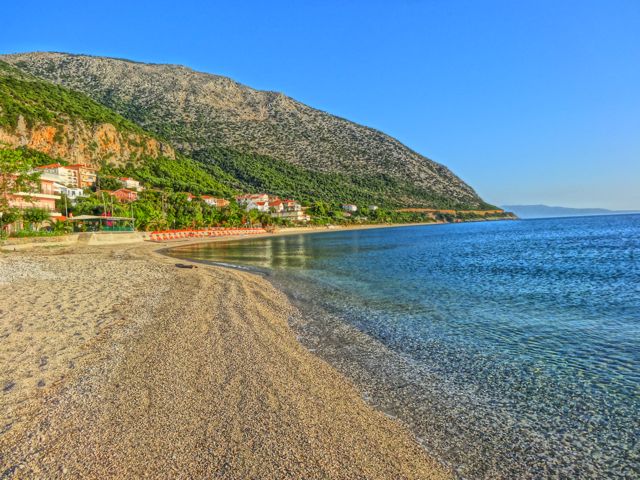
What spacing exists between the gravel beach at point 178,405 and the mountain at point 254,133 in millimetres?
116908

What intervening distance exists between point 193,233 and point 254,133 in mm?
84805

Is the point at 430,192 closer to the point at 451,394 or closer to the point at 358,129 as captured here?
the point at 358,129

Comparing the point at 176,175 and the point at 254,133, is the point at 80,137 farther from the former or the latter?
the point at 254,133

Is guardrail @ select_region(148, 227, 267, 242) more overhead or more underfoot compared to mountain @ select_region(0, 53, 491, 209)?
more underfoot

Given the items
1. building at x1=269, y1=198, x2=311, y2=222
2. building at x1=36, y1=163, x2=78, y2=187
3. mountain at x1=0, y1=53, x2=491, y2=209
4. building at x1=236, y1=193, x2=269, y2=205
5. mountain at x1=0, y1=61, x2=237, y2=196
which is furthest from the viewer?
mountain at x1=0, y1=53, x2=491, y2=209

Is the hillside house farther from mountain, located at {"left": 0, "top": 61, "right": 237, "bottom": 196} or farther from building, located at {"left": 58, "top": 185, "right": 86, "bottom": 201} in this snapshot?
mountain, located at {"left": 0, "top": 61, "right": 237, "bottom": 196}

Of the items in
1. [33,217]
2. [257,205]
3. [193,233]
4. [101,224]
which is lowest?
[193,233]

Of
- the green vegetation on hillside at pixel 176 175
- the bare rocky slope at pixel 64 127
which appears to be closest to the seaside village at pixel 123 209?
the green vegetation on hillside at pixel 176 175

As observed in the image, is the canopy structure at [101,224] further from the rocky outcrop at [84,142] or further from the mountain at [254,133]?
the mountain at [254,133]

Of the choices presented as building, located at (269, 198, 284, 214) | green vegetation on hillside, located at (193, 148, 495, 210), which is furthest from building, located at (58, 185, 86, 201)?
green vegetation on hillside, located at (193, 148, 495, 210)

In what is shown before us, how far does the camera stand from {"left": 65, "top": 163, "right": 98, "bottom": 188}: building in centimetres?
7375

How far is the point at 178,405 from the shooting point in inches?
216

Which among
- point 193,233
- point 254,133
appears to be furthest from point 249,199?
point 254,133

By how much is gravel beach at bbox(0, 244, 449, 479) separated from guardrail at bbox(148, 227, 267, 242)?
47041 mm
